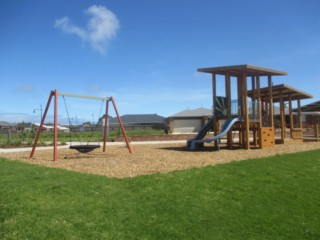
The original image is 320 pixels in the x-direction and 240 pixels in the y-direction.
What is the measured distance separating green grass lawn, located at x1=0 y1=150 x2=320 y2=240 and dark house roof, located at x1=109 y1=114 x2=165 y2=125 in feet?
238

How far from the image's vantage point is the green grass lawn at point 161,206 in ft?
16.0

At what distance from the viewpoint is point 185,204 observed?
19.7 ft

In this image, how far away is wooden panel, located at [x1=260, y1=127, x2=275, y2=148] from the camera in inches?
651

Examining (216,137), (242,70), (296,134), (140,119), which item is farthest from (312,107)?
(140,119)

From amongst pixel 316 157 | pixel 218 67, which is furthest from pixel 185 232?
pixel 218 67

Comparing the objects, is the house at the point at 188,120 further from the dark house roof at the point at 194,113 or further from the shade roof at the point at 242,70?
the shade roof at the point at 242,70

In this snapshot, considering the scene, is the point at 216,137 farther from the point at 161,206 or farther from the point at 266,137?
the point at 161,206

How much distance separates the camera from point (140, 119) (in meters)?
84.6

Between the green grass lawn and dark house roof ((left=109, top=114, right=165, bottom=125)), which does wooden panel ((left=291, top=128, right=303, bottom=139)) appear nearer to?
the green grass lawn

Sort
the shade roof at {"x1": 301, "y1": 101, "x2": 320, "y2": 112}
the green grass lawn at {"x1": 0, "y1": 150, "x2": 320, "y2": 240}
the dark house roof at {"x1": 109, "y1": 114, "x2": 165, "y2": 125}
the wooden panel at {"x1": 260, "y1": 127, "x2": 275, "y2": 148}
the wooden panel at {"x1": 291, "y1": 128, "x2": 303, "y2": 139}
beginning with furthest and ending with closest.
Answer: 1. the dark house roof at {"x1": 109, "y1": 114, "x2": 165, "y2": 125}
2. the shade roof at {"x1": 301, "y1": 101, "x2": 320, "y2": 112}
3. the wooden panel at {"x1": 291, "y1": 128, "x2": 303, "y2": 139}
4. the wooden panel at {"x1": 260, "y1": 127, "x2": 275, "y2": 148}
5. the green grass lawn at {"x1": 0, "y1": 150, "x2": 320, "y2": 240}

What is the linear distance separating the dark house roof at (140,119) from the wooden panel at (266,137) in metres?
63.4

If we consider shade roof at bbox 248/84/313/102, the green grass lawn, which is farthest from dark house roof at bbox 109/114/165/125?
the green grass lawn

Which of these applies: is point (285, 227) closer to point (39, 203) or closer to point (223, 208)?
point (223, 208)

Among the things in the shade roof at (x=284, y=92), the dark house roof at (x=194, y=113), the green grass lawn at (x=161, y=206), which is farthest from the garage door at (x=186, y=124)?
the green grass lawn at (x=161, y=206)
